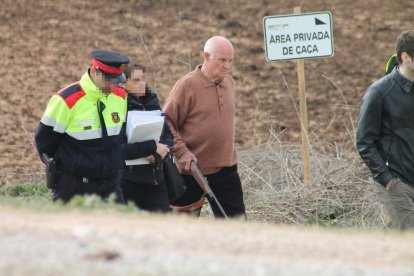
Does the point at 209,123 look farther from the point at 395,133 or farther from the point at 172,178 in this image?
the point at 395,133

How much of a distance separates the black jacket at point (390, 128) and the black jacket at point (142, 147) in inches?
67.0

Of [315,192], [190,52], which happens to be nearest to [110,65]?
[315,192]

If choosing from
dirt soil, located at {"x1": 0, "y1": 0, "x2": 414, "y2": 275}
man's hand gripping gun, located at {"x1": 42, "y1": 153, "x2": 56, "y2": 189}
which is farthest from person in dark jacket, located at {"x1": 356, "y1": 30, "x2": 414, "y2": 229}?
man's hand gripping gun, located at {"x1": 42, "y1": 153, "x2": 56, "y2": 189}

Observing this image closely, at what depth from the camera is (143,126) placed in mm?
9719

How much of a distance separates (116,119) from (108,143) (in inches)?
9.4

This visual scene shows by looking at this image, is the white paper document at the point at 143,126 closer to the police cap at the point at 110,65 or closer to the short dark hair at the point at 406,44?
the police cap at the point at 110,65

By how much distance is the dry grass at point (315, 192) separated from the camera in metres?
12.1

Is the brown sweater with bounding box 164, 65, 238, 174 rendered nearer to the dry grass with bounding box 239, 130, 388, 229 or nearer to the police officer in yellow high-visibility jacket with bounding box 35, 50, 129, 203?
the police officer in yellow high-visibility jacket with bounding box 35, 50, 129, 203

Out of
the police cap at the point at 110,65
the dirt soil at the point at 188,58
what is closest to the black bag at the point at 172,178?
the police cap at the point at 110,65

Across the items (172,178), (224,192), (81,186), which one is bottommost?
(224,192)

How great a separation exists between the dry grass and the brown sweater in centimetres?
189

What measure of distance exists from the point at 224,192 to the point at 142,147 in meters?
1.12

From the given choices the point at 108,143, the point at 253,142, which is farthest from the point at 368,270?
the point at 253,142

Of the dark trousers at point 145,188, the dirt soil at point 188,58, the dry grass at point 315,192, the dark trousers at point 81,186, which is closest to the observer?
the dark trousers at point 81,186
